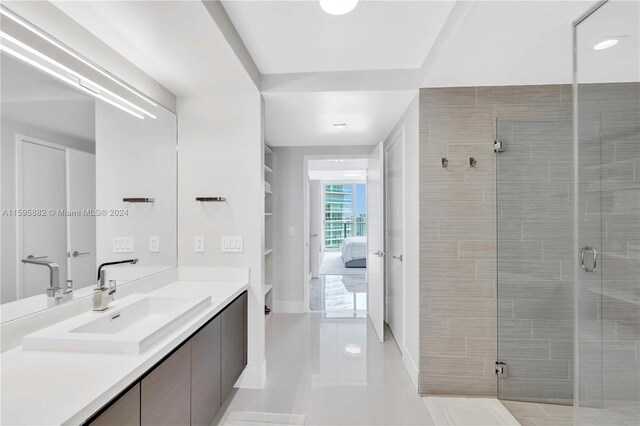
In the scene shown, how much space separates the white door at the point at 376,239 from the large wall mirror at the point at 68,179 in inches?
80.9

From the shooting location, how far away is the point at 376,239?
339 centimetres

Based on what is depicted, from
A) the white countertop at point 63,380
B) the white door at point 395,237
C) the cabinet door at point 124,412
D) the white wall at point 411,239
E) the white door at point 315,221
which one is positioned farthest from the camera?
the white door at point 315,221

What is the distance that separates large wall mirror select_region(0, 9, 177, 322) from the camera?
1172mm

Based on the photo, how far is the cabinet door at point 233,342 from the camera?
5.98 feet

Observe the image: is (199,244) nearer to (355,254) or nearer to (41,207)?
(41,207)

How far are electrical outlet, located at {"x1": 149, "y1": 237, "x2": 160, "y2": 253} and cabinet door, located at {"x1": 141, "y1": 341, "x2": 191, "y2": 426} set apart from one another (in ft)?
3.01

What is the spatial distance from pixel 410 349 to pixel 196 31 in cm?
268

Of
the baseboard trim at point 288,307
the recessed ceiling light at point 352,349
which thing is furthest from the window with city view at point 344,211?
the recessed ceiling light at point 352,349

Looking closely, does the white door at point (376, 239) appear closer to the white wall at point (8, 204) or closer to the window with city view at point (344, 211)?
the white wall at point (8, 204)

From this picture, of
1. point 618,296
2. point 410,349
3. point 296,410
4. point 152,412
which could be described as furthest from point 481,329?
→ point 152,412

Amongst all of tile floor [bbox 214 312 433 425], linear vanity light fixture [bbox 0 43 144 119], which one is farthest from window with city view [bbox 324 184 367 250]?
linear vanity light fixture [bbox 0 43 144 119]

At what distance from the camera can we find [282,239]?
4.04 metres

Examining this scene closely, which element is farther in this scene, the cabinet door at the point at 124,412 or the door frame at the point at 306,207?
the door frame at the point at 306,207

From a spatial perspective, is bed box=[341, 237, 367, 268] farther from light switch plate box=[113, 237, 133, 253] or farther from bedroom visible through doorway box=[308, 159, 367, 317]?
light switch plate box=[113, 237, 133, 253]
